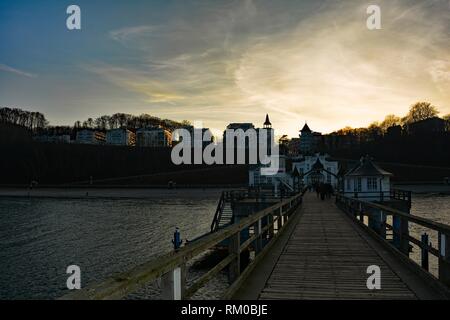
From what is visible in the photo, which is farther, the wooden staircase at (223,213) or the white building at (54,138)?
the white building at (54,138)

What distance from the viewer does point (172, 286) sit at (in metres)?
4.54

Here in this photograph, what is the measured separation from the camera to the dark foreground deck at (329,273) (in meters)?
6.99

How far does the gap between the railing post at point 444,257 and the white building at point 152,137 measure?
18025cm

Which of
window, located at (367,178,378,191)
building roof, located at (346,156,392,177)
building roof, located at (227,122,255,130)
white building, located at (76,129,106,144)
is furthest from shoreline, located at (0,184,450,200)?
building roof, located at (227,122,255,130)

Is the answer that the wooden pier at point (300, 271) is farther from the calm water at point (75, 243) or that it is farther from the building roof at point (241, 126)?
the building roof at point (241, 126)

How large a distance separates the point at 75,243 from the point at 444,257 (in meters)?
29.4

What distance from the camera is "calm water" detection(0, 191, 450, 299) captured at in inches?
826

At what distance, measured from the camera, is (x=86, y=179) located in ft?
422

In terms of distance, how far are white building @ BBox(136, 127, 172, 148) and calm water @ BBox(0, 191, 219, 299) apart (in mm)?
132996

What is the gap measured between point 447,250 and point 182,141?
184349 mm

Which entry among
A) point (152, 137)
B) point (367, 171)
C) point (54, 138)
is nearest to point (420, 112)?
point (152, 137)

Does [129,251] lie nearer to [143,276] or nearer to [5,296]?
[5,296]

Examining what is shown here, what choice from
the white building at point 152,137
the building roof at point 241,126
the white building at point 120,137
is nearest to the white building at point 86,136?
the white building at point 120,137
